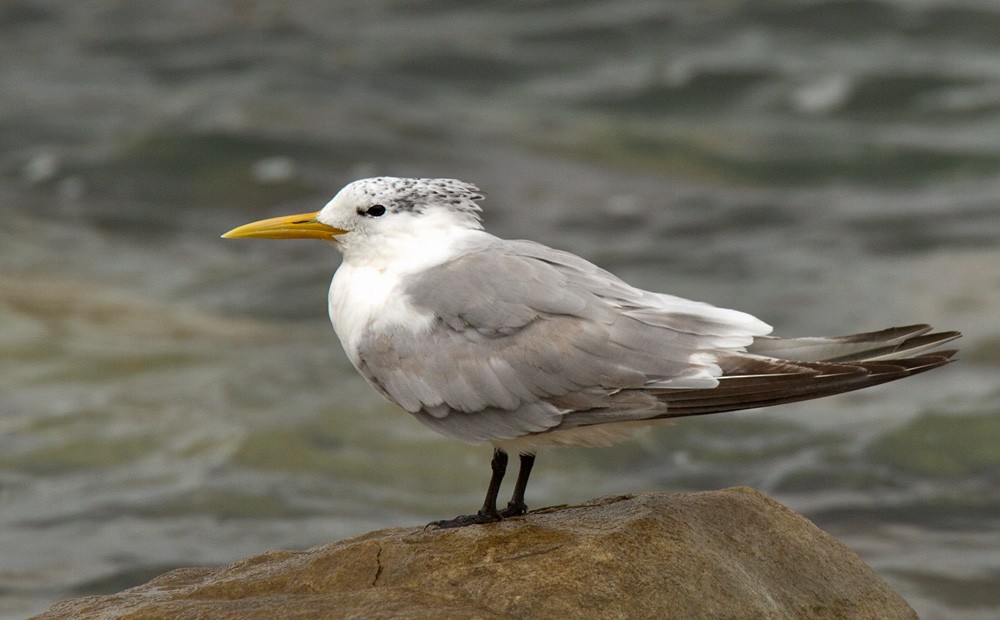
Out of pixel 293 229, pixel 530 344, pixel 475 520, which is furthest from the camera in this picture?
pixel 293 229

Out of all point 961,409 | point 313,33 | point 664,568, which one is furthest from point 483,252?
point 313,33

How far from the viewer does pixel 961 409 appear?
11.6 metres

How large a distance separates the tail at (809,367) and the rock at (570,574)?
56cm

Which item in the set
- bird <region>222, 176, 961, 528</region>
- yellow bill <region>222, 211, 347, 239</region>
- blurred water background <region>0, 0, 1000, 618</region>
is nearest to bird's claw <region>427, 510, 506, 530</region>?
bird <region>222, 176, 961, 528</region>

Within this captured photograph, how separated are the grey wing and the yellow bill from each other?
0.56 metres

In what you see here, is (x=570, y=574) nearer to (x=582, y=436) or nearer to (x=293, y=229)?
(x=582, y=436)

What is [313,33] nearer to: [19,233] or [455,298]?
[19,233]

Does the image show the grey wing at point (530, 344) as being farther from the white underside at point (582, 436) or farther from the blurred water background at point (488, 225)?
the blurred water background at point (488, 225)

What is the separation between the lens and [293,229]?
20.7 feet

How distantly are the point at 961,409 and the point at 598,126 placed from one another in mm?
7454

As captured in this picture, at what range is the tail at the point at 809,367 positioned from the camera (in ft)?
16.9

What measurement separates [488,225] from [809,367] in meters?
10.1

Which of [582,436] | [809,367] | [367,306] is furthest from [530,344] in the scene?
[809,367]

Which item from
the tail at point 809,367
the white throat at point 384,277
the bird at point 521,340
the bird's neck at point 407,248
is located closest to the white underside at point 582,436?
the bird at point 521,340
